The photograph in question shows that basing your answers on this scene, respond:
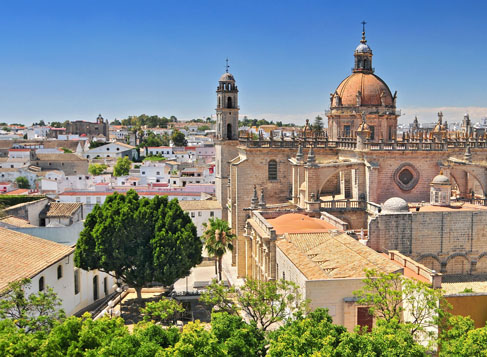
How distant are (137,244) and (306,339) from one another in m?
14.4

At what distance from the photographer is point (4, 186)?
5744cm

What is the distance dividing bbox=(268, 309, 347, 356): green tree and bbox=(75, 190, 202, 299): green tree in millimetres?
11573

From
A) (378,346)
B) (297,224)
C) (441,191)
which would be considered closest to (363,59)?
(441,191)

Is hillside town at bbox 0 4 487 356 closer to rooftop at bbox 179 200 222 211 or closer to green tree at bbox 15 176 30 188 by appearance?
rooftop at bbox 179 200 222 211

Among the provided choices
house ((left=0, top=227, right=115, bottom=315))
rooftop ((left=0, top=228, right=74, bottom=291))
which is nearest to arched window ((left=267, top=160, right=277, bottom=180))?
house ((left=0, top=227, right=115, bottom=315))

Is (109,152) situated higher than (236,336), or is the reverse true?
(109,152)

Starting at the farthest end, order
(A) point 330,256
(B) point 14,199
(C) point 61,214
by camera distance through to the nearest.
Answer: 1. (B) point 14,199
2. (C) point 61,214
3. (A) point 330,256

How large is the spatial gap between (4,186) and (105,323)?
159 ft

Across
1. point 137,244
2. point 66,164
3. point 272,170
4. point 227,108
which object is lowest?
point 137,244

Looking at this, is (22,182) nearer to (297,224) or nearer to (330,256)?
(297,224)

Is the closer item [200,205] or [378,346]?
[378,346]

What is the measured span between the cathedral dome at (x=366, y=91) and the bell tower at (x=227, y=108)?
8.42 m

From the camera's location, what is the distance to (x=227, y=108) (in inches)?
1639

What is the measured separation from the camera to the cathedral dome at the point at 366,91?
38.1 metres
